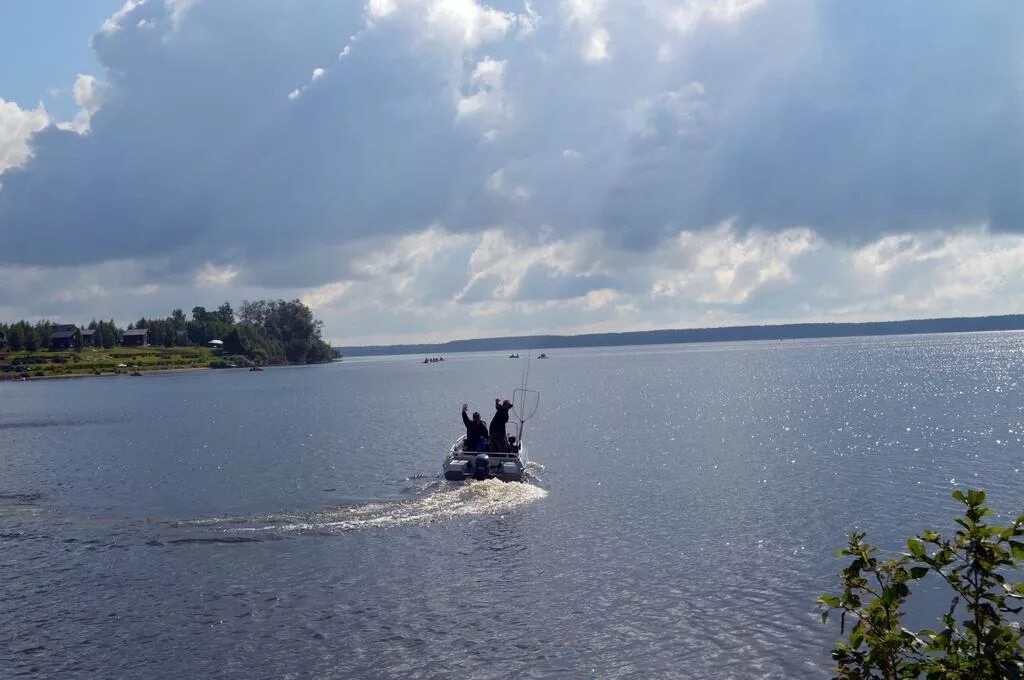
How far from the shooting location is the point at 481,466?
31.7m

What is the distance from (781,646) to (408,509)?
48.2 feet

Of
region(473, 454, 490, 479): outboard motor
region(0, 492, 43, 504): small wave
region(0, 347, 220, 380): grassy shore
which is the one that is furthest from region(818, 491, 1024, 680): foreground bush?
region(0, 347, 220, 380): grassy shore

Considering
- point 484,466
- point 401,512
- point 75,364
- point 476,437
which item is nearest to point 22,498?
point 401,512

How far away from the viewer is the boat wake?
25.1 m

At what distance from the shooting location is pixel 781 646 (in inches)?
580

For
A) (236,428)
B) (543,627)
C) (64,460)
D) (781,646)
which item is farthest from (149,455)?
(781,646)

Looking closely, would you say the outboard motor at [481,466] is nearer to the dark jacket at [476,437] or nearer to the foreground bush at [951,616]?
the dark jacket at [476,437]

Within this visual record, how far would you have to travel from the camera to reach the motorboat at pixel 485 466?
31.5m

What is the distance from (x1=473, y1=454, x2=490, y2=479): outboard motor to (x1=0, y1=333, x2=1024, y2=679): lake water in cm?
105

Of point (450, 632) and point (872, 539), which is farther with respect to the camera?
point (872, 539)

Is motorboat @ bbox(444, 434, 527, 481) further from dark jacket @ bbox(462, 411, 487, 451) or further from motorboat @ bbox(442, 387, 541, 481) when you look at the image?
dark jacket @ bbox(462, 411, 487, 451)

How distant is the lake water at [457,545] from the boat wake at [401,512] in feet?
0.46

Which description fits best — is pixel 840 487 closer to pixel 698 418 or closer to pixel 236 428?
pixel 698 418

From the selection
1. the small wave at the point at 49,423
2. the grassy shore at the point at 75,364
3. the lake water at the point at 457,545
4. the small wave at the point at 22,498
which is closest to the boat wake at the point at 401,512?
the lake water at the point at 457,545
